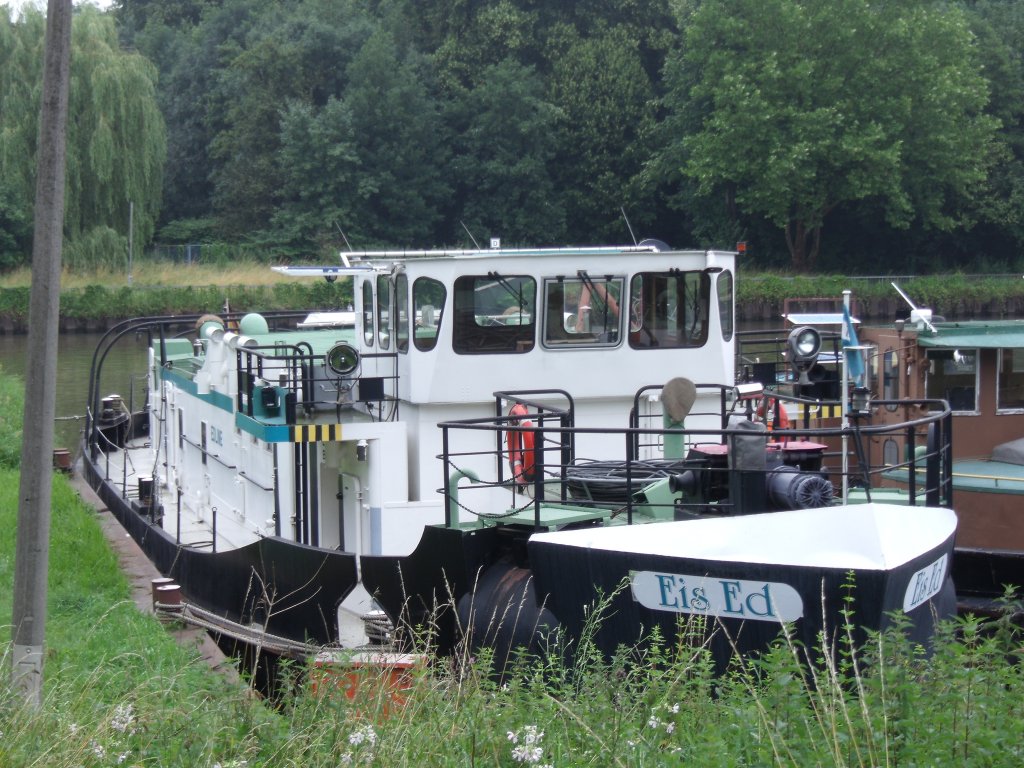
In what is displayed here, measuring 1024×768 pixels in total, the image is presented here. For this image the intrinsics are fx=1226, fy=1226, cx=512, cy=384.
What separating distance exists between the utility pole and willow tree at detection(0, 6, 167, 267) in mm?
34511

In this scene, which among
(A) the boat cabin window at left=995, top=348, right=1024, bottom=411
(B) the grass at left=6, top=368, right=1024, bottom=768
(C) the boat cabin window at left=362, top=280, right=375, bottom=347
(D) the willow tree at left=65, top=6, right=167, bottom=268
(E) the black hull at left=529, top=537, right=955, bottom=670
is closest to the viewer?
(B) the grass at left=6, top=368, right=1024, bottom=768

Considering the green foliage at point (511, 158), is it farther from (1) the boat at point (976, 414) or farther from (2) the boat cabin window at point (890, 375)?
(1) the boat at point (976, 414)

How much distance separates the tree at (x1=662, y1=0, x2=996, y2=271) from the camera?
45938 millimetres

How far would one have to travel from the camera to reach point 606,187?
176 ft

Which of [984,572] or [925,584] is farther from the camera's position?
[984,572]

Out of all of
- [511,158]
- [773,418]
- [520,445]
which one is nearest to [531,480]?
[520,445]

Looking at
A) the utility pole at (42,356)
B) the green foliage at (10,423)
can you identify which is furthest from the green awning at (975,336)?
the green foliage at (10,423)

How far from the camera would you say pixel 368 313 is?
1132cm

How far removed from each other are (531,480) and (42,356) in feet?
14.4

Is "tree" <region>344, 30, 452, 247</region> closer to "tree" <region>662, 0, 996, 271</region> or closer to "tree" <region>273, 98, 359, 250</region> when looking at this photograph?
"tree" <region>273, 98, 359, 250</region>

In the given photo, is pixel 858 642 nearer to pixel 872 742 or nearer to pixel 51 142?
pixel 872 742

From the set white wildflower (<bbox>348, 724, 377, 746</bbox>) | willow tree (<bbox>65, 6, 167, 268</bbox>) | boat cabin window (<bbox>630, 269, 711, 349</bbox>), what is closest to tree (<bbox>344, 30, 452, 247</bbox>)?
willow tree (<bbox>65, 6, 167, 268</bbox>)

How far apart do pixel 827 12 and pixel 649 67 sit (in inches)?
480

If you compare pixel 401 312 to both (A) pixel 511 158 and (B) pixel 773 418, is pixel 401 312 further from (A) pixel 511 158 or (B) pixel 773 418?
(A) pixel 511 158
